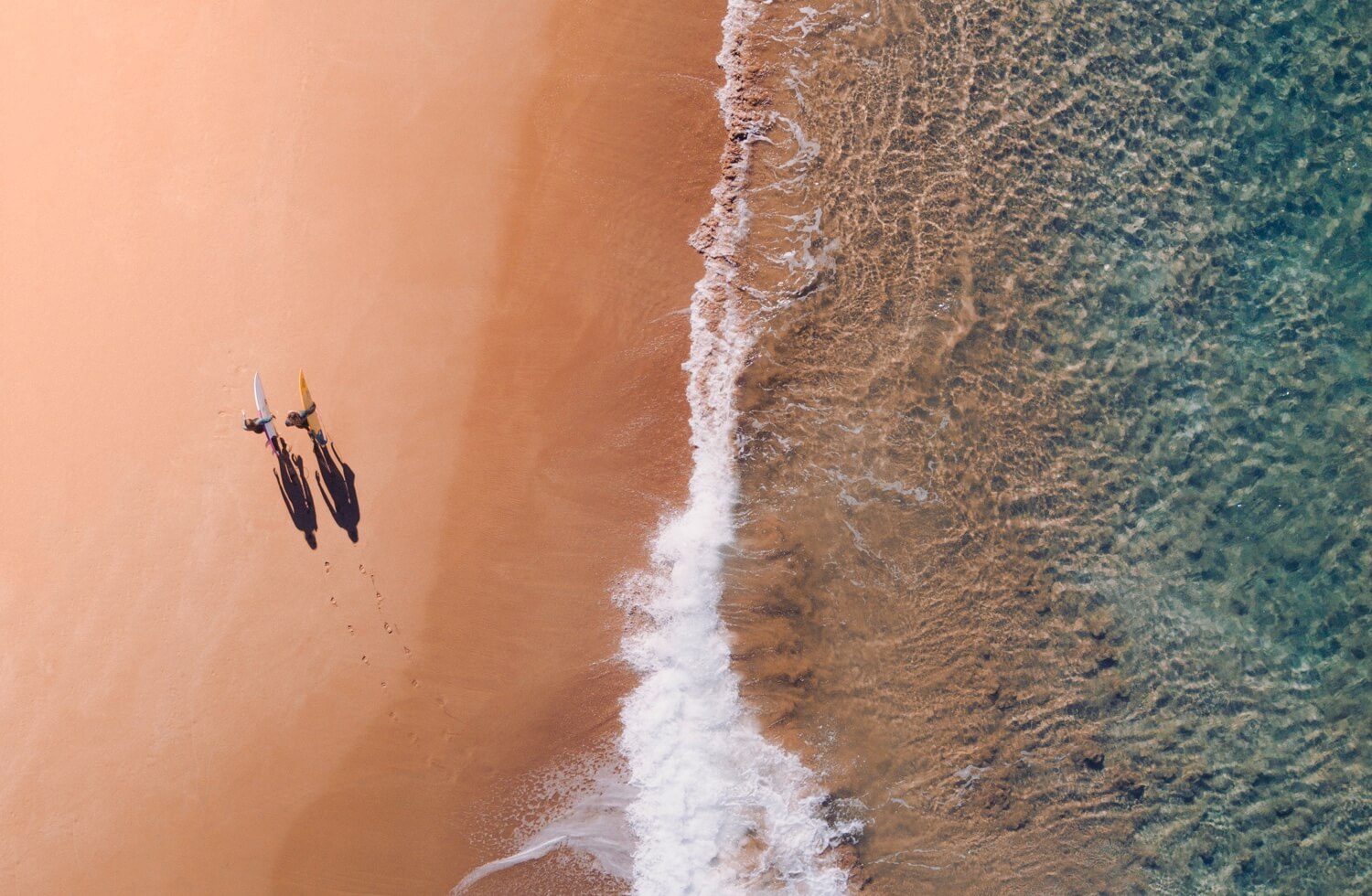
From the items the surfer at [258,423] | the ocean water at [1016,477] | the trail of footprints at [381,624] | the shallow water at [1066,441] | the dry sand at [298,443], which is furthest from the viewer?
the shallow water at [1066,441]

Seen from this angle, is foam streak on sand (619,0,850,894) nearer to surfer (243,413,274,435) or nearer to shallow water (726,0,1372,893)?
shallow water (726,0,1372,893)

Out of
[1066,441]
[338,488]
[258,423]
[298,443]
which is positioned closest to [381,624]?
[338,488]

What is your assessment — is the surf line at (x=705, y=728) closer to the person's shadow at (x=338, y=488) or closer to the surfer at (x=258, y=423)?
the person's shadow at (x=338, y=488)

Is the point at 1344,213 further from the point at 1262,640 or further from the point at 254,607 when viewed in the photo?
the point at 254,607

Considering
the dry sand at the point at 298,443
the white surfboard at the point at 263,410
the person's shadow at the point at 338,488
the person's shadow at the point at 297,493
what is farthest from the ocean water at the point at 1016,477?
the white surfboard at the point at 263,410

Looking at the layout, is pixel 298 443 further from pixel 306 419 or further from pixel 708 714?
pixel 708 714

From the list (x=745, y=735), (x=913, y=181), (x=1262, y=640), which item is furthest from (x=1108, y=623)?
(x=913, y=181)

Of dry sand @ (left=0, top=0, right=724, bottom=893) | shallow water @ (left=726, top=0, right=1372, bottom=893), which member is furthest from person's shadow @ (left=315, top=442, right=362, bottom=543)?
shallow water @ (left=726, top=0, right=1372, bottom=893)
